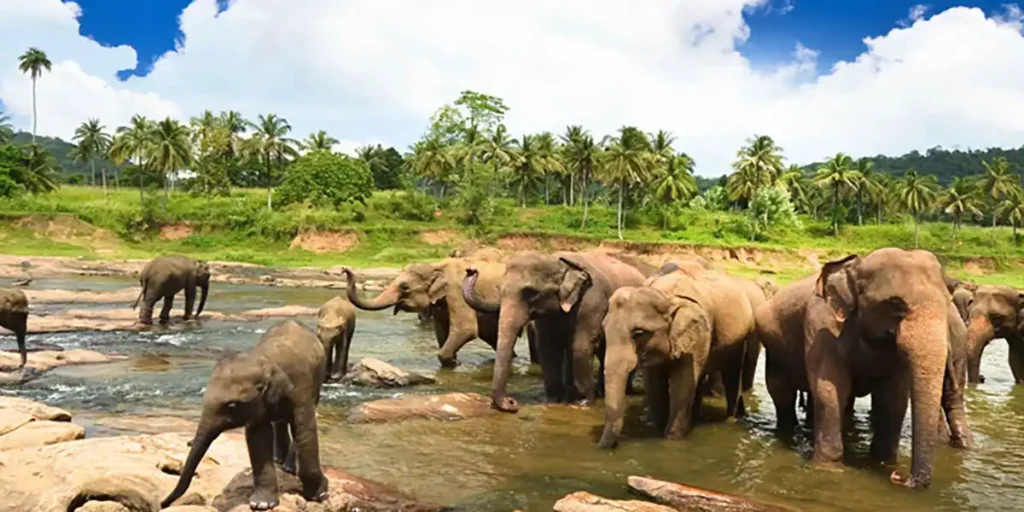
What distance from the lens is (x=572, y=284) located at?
13.9 meters

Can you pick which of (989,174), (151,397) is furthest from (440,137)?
(151,397)

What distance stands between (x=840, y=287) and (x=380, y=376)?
363 inches

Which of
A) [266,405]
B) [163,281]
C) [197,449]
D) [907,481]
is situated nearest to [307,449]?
[266,405]

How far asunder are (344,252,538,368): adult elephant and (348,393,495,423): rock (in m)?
3.88

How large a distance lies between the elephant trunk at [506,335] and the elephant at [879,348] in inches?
156

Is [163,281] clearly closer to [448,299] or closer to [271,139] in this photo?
[448,299]

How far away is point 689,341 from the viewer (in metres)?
11.6

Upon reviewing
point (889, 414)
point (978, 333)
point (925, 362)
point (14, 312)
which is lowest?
point (889, 414)

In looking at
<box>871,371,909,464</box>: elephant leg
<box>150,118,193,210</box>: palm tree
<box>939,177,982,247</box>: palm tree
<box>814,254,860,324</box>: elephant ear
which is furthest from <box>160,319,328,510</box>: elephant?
<box>939,177,982,247</box>: palm tree

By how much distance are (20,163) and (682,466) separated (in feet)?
280

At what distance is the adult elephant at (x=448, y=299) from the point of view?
59.8 ft

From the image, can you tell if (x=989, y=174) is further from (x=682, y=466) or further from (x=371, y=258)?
(x=682, y=466)

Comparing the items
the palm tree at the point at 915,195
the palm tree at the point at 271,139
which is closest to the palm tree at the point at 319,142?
the palm tree at the point at 271,139

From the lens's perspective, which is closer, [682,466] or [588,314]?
[682,466]
